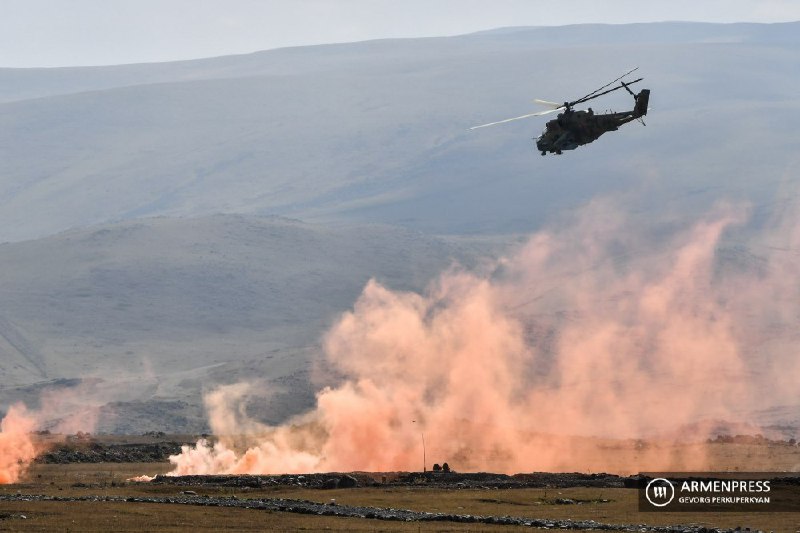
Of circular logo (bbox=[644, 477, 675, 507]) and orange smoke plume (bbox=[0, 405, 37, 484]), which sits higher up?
orange smoke plume (bbox=[0, 405, 37, 484])

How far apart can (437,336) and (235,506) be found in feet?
371

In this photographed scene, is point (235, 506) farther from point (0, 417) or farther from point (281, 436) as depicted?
point (0, 417)

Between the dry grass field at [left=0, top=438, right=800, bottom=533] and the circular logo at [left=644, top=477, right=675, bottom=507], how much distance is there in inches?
43.8

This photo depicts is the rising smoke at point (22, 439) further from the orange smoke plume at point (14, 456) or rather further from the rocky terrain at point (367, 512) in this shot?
the rocky terrain at point (367, 512)

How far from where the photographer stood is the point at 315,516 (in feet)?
249

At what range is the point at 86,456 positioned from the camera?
135m

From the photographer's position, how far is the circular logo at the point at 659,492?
81.1 meters

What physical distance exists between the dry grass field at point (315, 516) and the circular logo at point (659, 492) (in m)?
1.11

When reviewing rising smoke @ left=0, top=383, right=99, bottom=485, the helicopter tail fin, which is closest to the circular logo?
the helicopter tail fin

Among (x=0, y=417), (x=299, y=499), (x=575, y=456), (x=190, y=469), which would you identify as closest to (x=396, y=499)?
(x=299, y=499)

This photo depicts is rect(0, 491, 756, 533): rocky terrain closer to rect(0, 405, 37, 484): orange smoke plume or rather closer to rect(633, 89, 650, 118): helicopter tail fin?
rect(0, 405, 37, 484): orange smoke plume

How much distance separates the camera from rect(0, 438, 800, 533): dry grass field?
227 feet

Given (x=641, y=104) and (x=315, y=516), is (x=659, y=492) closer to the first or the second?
(x=315, y=516)

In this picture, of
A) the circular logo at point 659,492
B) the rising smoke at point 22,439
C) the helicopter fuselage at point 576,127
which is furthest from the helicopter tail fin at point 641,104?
the rising smoke at point 22,439
